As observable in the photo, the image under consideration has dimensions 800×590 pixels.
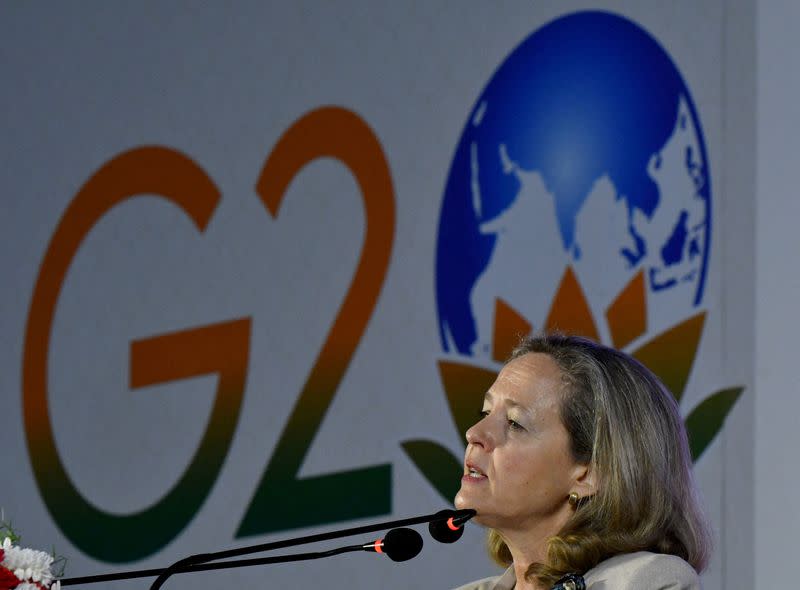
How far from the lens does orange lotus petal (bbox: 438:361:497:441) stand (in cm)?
382

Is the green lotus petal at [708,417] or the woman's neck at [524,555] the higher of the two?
the green lotus petal at [708,417]

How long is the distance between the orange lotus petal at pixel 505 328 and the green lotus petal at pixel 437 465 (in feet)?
1.05

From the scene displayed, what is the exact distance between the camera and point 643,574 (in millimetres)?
2107

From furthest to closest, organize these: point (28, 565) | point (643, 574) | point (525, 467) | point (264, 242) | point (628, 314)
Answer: point (264, 242) → point (628, 314) → point (525, 467) → point (643, 574) → point (28, 565)

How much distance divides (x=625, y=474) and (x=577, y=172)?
157cm

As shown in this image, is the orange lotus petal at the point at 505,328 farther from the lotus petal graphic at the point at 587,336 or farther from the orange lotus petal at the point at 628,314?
the orange lotus petal at the point at 628,314

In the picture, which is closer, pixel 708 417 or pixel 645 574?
pixel 645 574

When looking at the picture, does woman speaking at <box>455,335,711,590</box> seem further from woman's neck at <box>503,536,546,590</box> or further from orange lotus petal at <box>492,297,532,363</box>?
orange lotus petal at <box>492,297,532,363</box>

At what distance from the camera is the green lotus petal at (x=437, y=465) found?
3861 millimetres

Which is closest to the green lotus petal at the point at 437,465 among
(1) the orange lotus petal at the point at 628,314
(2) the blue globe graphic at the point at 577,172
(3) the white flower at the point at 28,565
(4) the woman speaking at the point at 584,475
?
(2) the blue globe graphic at the point at 577,172

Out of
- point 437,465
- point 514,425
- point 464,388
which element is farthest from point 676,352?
point 514,425

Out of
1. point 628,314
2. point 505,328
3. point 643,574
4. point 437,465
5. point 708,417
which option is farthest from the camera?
point 437,465

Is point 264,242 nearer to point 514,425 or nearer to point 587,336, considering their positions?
point 587,336

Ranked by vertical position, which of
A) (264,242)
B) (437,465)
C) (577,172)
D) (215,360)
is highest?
(577,172)
